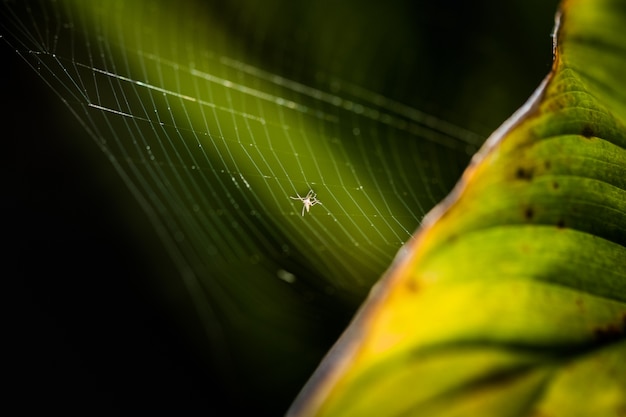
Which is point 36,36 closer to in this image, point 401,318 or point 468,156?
point 468,156

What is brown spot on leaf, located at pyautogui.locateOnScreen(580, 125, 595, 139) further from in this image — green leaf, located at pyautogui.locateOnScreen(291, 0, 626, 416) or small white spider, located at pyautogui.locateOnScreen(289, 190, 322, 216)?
small white spider, located at pyautogui.locateOnScreen(289, 190, 322, 216)

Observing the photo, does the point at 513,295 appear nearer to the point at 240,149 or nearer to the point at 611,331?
the point at 611,331

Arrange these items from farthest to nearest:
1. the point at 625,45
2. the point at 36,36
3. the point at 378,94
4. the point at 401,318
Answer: the point at 378,94 → the point at 36,36 → the point at 625,45 → the point at 401,318

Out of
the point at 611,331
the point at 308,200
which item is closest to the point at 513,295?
the point at 611,331

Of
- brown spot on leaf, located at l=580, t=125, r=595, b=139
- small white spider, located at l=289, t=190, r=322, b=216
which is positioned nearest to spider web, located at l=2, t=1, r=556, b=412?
small white spider, located at l=289, t=190, r=322, b=216

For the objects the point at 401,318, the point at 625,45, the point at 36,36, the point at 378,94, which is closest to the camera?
the point at 401,318

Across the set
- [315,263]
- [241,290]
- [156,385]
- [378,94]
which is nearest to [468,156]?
[378,94]

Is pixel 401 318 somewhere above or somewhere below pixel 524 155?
below
